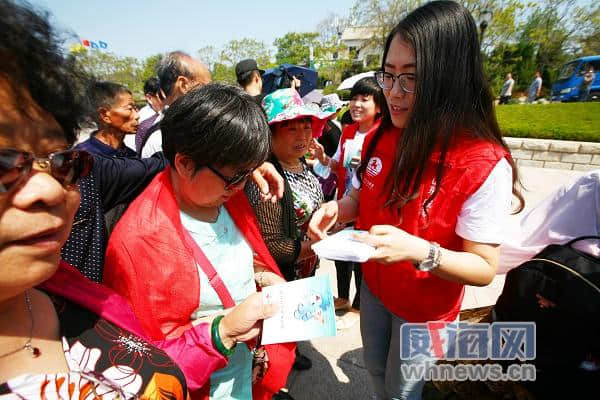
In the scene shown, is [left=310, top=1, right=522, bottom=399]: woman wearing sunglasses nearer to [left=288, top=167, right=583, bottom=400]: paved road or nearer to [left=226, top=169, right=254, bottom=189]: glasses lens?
[left=226, top=169, right=254, bottom=189]: glasses lens

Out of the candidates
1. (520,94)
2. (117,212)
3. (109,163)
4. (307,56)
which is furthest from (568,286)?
(307,56)

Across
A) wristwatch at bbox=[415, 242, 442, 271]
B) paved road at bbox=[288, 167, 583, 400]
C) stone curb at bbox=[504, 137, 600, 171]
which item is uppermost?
wristwatch at bbox=[415, 242, 442, 271]

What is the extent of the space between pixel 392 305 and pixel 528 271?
637 mm

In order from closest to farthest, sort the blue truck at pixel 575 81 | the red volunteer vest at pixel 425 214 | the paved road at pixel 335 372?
the red volunteer vest at pixel 425 214
the paved road at pixel 335 372
the blue truck at pixel 575 81

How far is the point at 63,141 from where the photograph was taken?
669 millimetres

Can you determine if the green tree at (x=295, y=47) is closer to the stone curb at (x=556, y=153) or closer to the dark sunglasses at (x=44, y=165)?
the stone curb at (x=556, y=153)

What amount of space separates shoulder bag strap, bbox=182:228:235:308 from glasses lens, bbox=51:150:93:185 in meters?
0.49

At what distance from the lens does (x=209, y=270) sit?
1162 millimetres

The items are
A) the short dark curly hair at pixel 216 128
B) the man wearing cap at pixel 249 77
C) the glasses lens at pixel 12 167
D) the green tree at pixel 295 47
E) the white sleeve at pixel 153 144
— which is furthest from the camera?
the green tree at pixel 295 47

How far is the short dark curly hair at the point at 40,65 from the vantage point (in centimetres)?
57

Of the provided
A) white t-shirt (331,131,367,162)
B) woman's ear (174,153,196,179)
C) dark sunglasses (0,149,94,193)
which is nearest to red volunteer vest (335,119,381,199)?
white t-shirt (331,131,367,162)

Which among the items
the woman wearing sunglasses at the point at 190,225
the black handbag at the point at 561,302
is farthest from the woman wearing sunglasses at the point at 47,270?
the black handbag at the point at 561,302

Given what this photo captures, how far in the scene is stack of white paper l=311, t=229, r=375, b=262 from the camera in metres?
1.05

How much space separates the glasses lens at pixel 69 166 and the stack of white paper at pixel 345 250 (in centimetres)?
76
